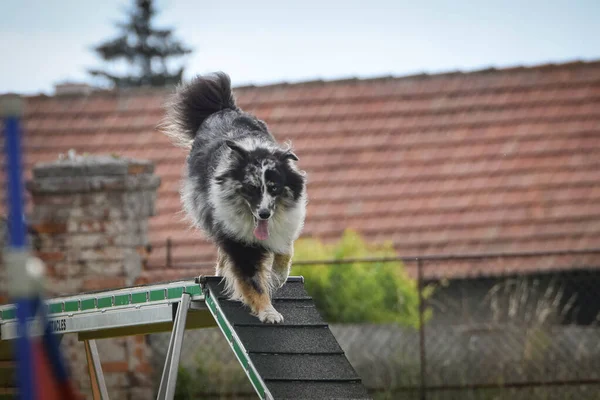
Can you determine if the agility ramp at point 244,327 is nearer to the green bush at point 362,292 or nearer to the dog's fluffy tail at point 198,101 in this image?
the dog's fluffy tail at point 198,101

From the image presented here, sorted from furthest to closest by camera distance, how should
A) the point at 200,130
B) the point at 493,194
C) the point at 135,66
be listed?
the point at 135,66 < the point at 493,194 < the point at 200,130

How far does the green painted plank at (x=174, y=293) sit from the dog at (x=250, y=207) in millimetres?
239

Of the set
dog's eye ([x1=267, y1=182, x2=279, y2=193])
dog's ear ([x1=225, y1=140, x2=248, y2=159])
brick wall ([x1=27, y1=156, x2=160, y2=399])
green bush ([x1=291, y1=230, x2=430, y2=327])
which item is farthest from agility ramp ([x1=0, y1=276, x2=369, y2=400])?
green bush ([x1=291, y1=230, x2=430, y2=327])

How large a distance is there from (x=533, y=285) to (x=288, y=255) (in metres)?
4.23

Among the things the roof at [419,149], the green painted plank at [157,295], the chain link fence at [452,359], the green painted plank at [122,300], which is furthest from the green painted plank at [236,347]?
the roof at [419,149]

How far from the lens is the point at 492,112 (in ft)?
37.9

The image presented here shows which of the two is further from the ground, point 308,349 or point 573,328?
point 308,349

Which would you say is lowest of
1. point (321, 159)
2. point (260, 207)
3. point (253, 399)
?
point (253, 399)

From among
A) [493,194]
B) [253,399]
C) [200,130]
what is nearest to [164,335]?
[253,399]

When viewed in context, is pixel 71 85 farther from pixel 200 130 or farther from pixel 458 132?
pixel 200 130

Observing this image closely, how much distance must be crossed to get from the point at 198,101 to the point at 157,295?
1475 millimetres

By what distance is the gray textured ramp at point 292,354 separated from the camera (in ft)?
14.3

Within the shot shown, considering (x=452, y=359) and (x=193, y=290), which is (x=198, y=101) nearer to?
(x=193, y=290)

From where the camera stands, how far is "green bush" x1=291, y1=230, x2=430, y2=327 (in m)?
8.45
